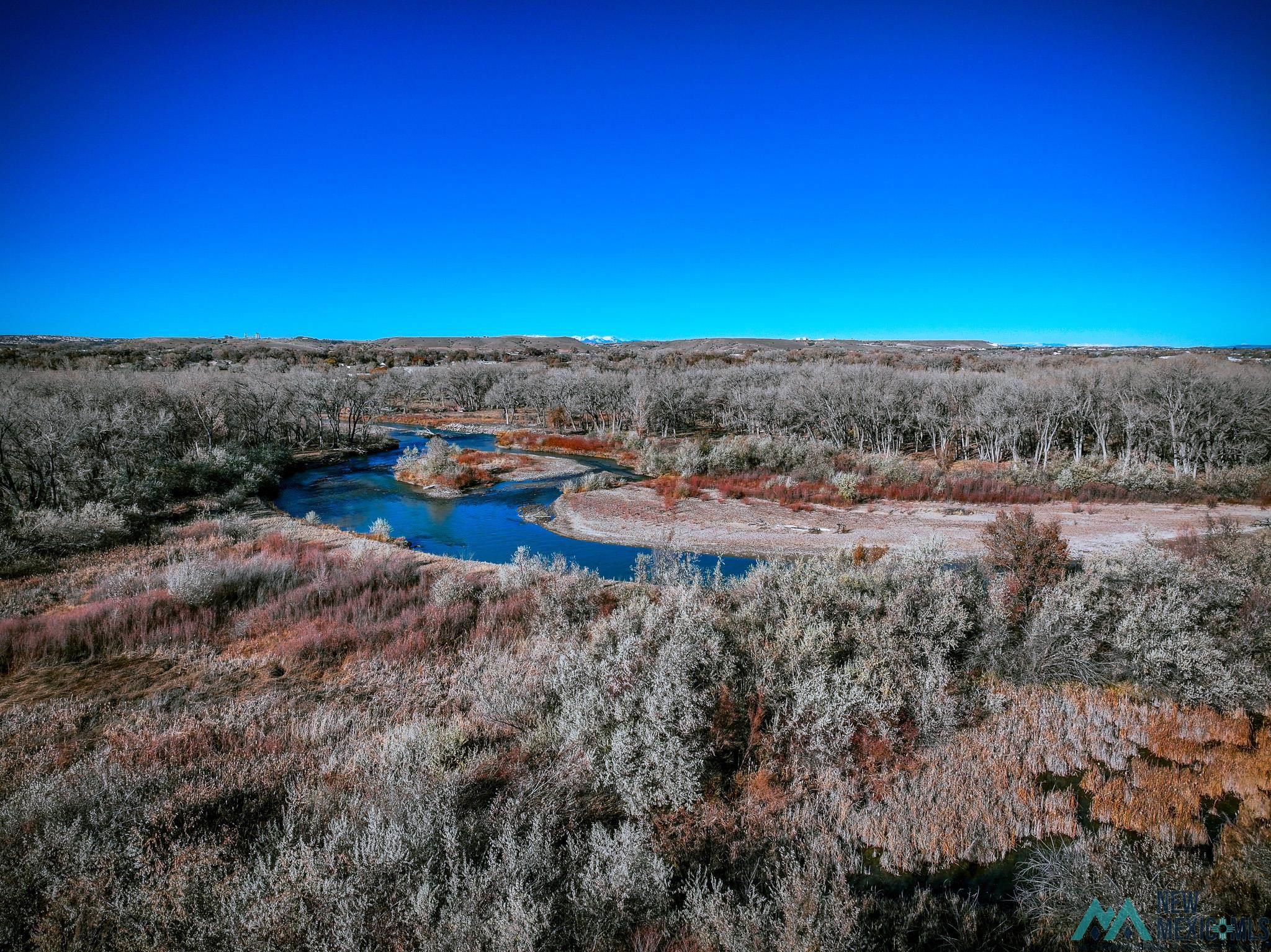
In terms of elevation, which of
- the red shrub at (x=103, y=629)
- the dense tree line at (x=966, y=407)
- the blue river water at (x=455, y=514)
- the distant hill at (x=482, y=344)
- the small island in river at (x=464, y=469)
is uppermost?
the distant hill at (x=482, y=344)

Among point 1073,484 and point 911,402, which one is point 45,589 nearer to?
point 1073,484

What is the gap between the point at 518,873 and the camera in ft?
13.3

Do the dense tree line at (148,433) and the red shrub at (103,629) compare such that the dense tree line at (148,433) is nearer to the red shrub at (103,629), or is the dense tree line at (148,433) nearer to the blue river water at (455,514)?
the blue river water at (455,514)

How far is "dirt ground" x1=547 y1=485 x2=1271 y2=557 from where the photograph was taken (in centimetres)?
2158

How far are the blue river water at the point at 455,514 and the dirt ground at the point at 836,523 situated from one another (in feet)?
5.17

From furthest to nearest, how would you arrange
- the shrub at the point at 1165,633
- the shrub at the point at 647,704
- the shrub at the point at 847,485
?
1. the shrub at the point at 847,485
2. the shrub at the point at 1165,633
3. the shrub at the point at 647,704

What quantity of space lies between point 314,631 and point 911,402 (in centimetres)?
4331

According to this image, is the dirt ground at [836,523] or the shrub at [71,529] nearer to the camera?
the shrub at [71,529]

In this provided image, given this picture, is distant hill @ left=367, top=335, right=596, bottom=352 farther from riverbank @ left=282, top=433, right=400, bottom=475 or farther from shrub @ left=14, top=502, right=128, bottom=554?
shrub @ left=14, top=502, right=128, bottom=554

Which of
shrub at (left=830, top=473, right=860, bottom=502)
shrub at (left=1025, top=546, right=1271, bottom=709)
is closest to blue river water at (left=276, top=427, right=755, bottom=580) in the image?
shrub at (left=830, top=473, right=860, bottom=502)

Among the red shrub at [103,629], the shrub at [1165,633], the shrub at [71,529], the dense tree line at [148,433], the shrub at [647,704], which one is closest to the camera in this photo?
the shrub at [647,704]

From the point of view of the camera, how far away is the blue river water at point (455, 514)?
2123 centimetres

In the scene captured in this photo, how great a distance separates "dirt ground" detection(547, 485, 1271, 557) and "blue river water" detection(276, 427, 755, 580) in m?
1.57

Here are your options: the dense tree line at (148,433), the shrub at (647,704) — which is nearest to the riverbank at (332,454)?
the dense tree line at (148,433)
